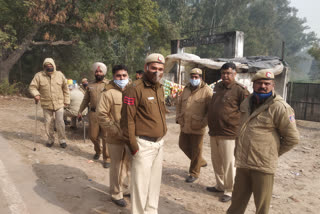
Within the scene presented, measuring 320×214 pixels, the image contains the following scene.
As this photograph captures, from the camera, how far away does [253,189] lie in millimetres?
2826

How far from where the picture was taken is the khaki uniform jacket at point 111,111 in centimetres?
350

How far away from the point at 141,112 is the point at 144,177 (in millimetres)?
714


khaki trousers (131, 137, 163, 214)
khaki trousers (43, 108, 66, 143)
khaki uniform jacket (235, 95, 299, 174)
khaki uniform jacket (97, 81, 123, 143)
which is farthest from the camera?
khaki trousers (43, 108, 66, 143)

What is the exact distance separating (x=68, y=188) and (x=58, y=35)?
1449 centimetres

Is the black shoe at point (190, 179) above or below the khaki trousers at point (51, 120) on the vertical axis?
below

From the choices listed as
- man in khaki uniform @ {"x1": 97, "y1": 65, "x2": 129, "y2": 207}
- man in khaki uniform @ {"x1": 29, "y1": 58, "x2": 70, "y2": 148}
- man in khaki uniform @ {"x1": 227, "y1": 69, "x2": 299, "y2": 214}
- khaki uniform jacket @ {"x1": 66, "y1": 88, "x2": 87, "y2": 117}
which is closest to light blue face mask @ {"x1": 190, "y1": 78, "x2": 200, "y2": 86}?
man in khaki uniform @ {"x1": 97, "y1": 65, "x2": 129, "y2": 207}

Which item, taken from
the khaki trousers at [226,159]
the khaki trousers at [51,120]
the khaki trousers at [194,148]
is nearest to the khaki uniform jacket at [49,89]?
the khaki trousers at [51,120]

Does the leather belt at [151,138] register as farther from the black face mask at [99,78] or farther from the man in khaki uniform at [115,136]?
the black face mask at [99,78]

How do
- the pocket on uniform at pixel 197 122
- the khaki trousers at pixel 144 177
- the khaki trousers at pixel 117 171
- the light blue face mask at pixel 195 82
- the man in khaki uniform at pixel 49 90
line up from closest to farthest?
the khaki trousers at pixel 144 177 → the khaki trousers at pixel 117 171 → the pocket on uniform at pixel 197 122 → the light blue face mask at pixel 195 82 → the man in khaki uniform at pixel 49 90

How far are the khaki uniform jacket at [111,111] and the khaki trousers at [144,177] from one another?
65 cm

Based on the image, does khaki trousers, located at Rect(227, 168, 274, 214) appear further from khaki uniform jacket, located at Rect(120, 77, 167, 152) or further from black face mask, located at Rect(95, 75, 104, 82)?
black face mask, located at Rect(95, 75, 104, 82)

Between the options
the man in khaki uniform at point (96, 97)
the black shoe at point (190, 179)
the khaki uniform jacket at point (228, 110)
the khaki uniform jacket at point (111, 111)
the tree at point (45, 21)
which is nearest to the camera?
the khaki uniform jacket at point (111, 111)

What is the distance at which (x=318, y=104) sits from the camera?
11.7 meters

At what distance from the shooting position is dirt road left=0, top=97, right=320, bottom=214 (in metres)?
3.60
